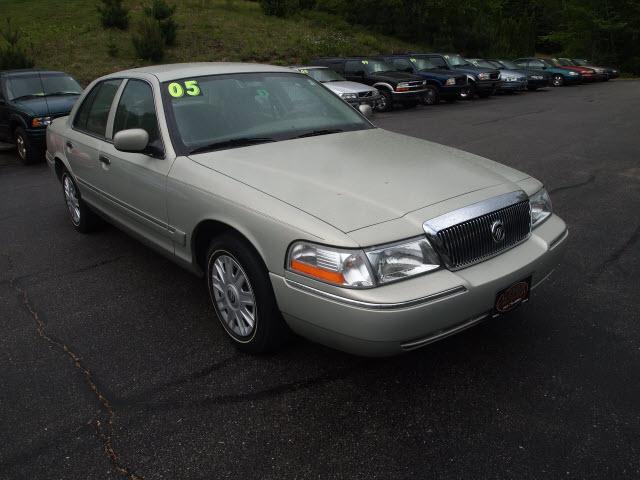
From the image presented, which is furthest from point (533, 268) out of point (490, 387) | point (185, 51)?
point (185, 51)

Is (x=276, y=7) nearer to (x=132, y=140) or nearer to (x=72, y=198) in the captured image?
(x=72, y=198)

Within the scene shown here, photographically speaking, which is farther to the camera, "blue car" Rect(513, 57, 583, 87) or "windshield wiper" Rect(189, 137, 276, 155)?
"blue car" Rect(513, 57, 583, 87)

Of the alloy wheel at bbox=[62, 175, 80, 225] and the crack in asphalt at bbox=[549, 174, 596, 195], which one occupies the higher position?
the alloy wheel at bbox=[62, 175, 80, 225]

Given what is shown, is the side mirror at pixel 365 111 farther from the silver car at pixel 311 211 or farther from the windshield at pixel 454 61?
the windshield at pixel 454 61

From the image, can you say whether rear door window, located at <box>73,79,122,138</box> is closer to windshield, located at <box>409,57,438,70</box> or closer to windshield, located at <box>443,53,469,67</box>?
windshield, located at <box>409,57,438,70</box>

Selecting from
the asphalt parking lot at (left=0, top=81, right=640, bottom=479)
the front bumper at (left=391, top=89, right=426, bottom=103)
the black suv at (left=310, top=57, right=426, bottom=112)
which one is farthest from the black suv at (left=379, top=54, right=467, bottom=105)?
the asphalt parking lot at (left=0, top=81, right=640, bottom=479)

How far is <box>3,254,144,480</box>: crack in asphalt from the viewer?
2.40m

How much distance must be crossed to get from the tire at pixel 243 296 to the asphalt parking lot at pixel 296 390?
15cm

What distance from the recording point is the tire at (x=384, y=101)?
16453mm

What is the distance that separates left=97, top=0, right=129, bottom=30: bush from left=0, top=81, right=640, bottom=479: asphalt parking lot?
2545 centimetres

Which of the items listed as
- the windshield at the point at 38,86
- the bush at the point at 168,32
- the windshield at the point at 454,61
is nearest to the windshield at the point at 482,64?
the windshield at the point at 454,61

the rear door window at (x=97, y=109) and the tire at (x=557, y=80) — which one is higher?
the rear door window at (x=97, y=109)

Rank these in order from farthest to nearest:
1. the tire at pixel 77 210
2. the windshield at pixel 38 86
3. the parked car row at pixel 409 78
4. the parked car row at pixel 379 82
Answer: the parked car row at pixel 409 78 < the windshield at pixel 38 86 < the parked car row at pixel 379 82 < the tire at pixel 77 210

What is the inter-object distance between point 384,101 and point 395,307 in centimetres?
1488
